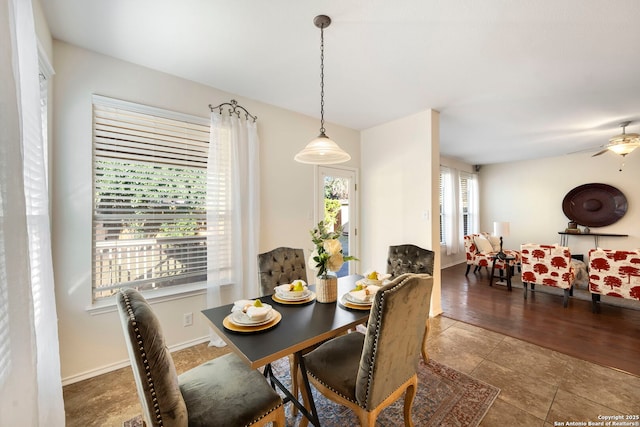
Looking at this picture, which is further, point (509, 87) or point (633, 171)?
point (633, 171)

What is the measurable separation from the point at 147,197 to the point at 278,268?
4.67ft

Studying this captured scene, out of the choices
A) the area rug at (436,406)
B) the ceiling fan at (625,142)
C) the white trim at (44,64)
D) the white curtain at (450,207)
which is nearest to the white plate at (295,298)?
the area rug at (436,406)

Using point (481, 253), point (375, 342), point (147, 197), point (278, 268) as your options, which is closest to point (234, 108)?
point (147, 197)

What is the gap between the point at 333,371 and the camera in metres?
1.45

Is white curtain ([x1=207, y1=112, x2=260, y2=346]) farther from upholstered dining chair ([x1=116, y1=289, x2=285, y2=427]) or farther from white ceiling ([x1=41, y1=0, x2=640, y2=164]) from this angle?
upholstered dining chair ([x1=116, y1=289, x2=285, y2=427])

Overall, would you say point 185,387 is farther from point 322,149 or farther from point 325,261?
point 322,149

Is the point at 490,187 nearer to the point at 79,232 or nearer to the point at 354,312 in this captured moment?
the point at 354,312

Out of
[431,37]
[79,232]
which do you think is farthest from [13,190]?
[431,37]

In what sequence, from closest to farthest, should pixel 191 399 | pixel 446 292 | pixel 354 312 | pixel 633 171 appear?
pixel 191 399 < pixel 354 312 < pixel 446 292 < pixel 633 171

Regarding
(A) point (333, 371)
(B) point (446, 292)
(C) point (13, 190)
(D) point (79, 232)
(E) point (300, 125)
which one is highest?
(E) point (300, 125)

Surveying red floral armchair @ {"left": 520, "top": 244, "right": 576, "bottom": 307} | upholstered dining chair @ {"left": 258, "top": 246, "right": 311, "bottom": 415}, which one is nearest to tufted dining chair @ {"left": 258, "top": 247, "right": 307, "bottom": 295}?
upholstered dining chair @ {"left": 258, "top": 246, "right": 311, "bottom": 415}

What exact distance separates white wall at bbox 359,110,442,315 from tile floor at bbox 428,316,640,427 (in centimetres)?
84

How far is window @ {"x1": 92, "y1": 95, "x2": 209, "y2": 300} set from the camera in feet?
7.28

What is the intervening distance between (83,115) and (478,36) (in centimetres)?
325
